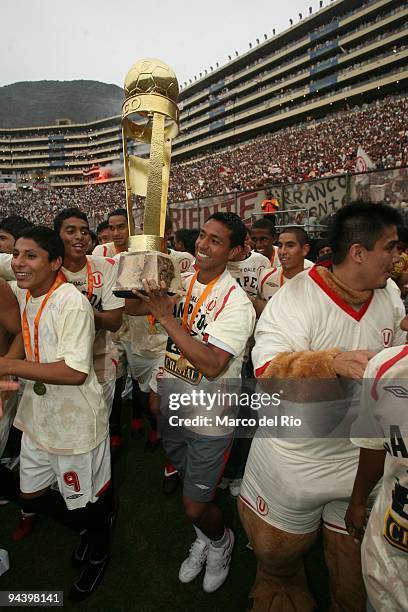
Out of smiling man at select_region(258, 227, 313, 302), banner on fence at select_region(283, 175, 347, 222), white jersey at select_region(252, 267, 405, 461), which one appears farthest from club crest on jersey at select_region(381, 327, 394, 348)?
banner on fence at select_region(283, 175, 347, 222)

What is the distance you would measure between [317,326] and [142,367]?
247 centimetres

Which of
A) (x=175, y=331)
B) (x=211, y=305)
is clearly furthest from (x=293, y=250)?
(x=175, y=331)

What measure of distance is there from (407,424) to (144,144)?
6.60ft

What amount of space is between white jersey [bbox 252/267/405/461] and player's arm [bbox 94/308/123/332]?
169cm

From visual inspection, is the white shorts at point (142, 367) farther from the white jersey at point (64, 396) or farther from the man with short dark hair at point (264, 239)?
the man with short dark hair at point (264, 239)

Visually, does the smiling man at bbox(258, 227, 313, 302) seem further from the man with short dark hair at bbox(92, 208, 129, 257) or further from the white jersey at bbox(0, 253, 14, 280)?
the white jersey at bbox(0, 253, 14, 280)

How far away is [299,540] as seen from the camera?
6.13 ft

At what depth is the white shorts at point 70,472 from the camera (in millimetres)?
2238

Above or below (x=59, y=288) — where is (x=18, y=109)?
above

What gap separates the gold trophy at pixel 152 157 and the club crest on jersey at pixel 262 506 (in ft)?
3.79

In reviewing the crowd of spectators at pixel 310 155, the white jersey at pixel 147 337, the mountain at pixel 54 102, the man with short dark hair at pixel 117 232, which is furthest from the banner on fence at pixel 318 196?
the mountain at pixel 54 102

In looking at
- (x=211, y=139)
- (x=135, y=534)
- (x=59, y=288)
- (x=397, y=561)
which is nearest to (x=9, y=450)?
(x=135, y=534)

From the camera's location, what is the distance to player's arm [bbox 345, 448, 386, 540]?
1.49 m

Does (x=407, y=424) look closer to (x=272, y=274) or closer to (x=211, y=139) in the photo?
(x=272, y=274)
